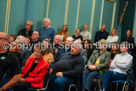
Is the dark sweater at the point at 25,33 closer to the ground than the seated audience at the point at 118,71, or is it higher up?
higher up

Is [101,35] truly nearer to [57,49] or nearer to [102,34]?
[102,34]

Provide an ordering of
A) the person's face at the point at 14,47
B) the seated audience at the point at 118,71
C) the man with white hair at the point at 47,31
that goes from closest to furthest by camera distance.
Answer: the person's face at the point at 14,47 → the seated audience at the point at 118,71 → the man with white hair at the point at 47,31

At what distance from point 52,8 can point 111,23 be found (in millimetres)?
2788

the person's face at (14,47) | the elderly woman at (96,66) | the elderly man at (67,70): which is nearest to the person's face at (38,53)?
the person's face at (14,47)

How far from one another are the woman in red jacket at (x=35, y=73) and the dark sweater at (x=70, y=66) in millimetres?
527

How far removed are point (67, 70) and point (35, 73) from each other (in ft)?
2.34

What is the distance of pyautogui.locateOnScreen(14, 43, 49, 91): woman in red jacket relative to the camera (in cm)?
250

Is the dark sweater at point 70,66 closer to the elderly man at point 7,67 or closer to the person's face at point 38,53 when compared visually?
the person's face at point 38,53

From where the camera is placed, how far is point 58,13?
241 inches

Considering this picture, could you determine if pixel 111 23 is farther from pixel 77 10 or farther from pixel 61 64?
pixel 61 64

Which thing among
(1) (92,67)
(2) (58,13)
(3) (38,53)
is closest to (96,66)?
(1) (92,67)

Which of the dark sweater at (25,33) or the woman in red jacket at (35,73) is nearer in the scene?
the woman in red jacket at (35,73)

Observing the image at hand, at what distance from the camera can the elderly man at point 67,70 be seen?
2.98m

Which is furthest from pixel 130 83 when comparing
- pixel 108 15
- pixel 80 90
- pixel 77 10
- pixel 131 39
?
pixel 108 15
